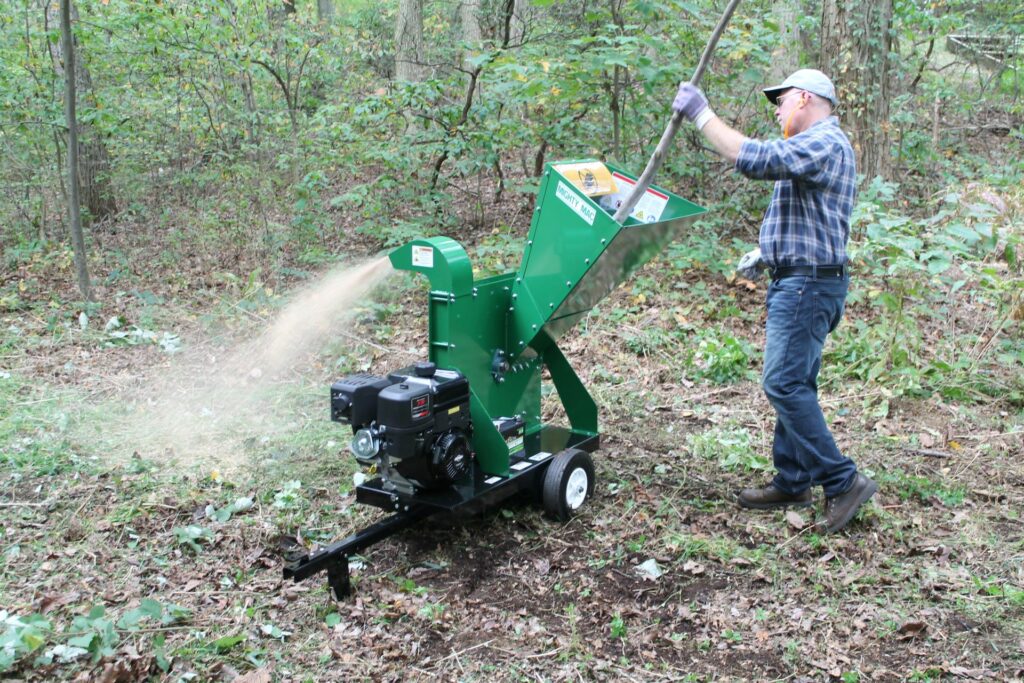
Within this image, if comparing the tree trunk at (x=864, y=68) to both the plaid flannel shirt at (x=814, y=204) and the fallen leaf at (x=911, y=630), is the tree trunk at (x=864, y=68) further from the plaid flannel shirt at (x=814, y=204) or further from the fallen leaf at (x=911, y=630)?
the fallen leaf at (x=911, y=630)

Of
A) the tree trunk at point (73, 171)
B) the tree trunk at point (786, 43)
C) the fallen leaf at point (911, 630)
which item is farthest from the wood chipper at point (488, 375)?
the tree trunk at point (73, 171)

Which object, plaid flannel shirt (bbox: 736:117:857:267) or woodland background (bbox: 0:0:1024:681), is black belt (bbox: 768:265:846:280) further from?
woodland background (bbox: 0:0:1024:681)

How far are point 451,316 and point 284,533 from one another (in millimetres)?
→ 1398

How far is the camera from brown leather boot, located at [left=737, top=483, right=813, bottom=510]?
4301 millimetres

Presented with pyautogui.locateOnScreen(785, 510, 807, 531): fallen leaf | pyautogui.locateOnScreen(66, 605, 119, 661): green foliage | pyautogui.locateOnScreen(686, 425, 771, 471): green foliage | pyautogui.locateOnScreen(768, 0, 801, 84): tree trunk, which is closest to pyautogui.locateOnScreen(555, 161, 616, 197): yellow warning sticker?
pyautogui.locateOnScreen(686, 425, 771, 471): green foliage

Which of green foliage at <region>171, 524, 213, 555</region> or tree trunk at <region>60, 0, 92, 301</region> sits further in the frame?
tree trunk at <region>60, 0, 92, 301</region>

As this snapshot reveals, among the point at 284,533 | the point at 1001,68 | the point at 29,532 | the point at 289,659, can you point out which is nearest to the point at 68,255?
the point at 29,532

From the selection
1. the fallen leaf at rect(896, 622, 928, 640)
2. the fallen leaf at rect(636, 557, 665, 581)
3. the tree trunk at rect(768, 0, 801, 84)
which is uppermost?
the tree trunk at rect(768, 0, 801, 84)

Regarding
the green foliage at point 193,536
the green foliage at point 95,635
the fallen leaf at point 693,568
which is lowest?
the green foliage at point 193,536

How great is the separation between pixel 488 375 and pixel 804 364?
1.54 m

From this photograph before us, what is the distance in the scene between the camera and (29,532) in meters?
4.13

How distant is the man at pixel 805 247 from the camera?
3.61 metres

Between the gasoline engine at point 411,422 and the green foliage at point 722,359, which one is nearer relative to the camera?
the gasoline engine at point 411,422

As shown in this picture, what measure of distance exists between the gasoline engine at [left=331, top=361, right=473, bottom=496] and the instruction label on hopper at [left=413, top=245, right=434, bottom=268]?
18.9 inches
